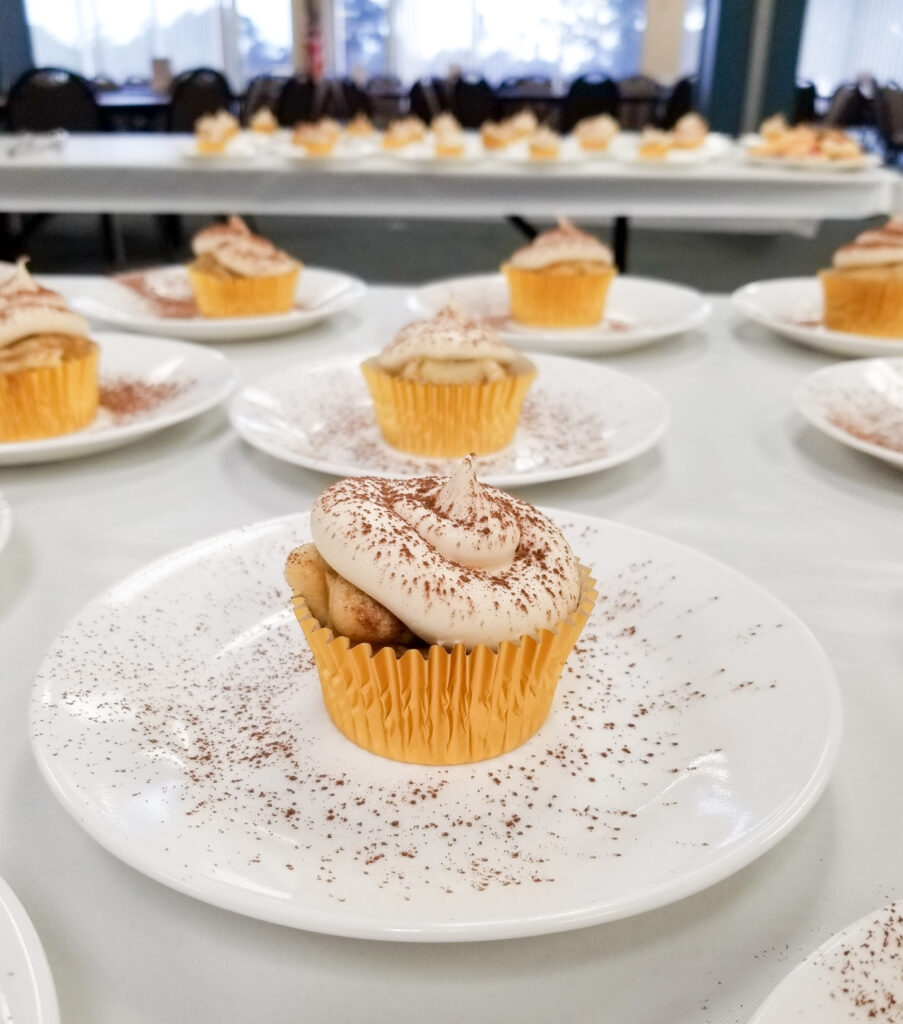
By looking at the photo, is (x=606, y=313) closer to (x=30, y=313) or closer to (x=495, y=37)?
(x=30, y=313)

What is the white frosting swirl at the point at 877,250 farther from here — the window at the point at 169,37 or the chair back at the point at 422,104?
the window at the point at 169,37

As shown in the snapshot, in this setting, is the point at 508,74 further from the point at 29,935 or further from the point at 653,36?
the point at 29,935

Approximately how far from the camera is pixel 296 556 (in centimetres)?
89

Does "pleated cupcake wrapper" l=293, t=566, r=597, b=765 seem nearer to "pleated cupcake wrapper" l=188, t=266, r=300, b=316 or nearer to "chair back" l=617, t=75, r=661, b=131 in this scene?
"pleated cupcake wrapper" l=188, t=266, r=300, b=316

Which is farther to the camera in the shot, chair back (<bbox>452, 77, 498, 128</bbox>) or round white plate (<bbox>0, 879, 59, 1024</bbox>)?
chair back (<bbox>452, 77, 498, 128</bbox>)

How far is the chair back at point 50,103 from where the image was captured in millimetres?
7426

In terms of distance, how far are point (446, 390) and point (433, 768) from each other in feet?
2.35

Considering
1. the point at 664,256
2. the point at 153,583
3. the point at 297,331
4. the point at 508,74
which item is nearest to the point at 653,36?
the point at 508,74

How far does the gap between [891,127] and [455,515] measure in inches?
300

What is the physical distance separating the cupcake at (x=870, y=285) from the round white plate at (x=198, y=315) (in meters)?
1.03

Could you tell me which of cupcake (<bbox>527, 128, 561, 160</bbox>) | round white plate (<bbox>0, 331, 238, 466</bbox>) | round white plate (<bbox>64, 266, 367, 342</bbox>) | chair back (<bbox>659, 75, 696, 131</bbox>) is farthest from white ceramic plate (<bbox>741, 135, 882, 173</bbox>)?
chair back (<bbox>659, 75, 696, 131</bbox>)

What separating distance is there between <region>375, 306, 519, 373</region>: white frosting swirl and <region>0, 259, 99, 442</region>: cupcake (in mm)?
466

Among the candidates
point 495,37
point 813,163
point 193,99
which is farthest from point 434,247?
point 495,37

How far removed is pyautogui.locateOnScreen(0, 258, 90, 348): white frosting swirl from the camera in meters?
1.41
